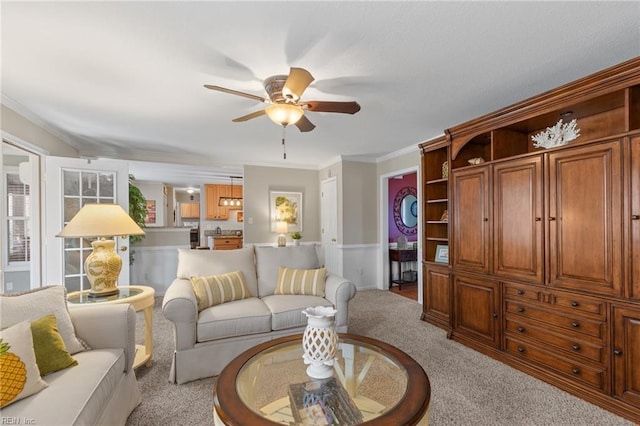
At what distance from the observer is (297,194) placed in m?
5.86

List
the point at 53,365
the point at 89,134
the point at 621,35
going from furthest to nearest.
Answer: the point at 89,134 < the point at 621,35 < the point at 53,365

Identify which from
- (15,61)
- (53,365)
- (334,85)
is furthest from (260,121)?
(53,365)

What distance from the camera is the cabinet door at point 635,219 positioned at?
187cm

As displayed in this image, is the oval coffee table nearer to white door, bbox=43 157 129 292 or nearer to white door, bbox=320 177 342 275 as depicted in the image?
white door, bbox=43 157 129 292

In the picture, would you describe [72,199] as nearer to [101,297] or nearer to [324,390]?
[101,297]

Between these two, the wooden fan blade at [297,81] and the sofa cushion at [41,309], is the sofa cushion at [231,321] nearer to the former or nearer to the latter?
the sofa cushion at [41,309]

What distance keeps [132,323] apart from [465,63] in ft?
9.29

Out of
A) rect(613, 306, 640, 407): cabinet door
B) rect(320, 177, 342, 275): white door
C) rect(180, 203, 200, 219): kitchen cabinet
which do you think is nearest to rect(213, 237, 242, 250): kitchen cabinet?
rect(320, 177, 342, 275): white door

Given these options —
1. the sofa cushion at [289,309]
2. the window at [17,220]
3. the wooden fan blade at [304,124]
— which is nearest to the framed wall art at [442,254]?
the sofa cushion at [289,309]

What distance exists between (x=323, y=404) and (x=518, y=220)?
2244mm

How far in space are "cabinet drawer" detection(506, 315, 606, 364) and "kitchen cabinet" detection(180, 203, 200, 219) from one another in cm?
926

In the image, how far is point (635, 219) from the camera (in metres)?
1.88

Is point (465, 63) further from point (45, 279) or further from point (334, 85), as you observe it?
point (45, 279)

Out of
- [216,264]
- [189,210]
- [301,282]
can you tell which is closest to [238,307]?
[216,264]
